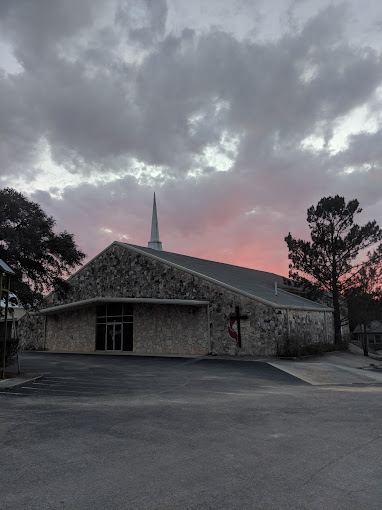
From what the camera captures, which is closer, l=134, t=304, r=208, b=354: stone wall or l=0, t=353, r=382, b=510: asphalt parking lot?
l=0, t=353, r=382, b=510: asphalt parking lot

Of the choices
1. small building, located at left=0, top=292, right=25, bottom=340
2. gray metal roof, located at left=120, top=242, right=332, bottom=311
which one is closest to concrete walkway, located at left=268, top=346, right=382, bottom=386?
gray metal roof, located at left=120, top=242, right=332, bottom=311

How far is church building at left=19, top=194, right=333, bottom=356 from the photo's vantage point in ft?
69.2

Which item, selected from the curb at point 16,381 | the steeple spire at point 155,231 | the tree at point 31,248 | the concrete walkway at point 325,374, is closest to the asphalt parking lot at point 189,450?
the curb at point 16,381

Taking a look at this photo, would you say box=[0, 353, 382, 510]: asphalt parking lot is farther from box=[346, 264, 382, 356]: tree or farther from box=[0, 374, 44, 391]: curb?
box=[346, 264, 382, 356]: tree

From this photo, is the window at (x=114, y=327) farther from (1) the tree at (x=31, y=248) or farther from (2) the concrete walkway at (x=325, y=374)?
(2) the concrete walkway at (x=325, y=374)

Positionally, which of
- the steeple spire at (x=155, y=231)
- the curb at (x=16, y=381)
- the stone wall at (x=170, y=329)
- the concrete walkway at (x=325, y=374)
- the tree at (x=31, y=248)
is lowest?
the concrete walkway at (x=325, y=374)

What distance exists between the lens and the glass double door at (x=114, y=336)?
27.0m

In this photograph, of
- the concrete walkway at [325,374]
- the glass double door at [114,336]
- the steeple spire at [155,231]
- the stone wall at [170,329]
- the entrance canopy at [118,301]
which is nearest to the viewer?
the concrete walkway at [325,374]

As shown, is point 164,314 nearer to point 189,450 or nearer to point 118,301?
point 118,301

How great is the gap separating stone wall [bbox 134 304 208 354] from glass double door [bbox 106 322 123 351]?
1.74 metres

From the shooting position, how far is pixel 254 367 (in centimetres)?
1633

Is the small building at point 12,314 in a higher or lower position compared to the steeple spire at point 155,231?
lower

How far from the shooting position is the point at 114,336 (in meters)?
27.3

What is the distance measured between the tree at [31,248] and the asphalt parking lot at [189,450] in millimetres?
9067
